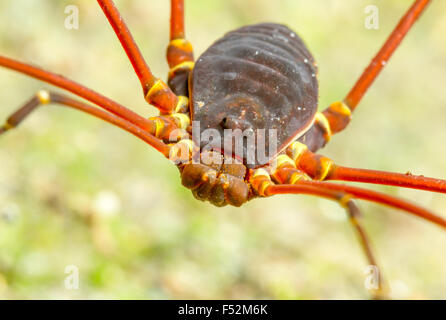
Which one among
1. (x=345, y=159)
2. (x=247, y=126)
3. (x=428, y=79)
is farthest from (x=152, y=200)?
(x=428, y=79)

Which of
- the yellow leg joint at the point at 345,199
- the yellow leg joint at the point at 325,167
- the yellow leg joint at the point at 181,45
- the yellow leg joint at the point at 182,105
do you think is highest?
the yellow leg joint at the point at 181,45

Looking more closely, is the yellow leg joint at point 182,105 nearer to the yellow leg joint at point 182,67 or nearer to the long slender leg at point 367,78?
the yellow leg joint at point 182,67

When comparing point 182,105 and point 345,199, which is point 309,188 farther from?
point 182,105

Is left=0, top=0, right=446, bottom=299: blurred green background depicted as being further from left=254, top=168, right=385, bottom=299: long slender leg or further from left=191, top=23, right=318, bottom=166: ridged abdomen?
left=191, top=23, right=318, bottom=166: ridged abdomen

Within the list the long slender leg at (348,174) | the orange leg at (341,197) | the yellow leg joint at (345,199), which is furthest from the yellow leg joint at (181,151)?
the yellow leg joint at (345,199)

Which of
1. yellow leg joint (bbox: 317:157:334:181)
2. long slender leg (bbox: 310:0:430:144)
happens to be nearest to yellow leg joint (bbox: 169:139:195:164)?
yellow leg joint (bbox: 317:157:334:181)

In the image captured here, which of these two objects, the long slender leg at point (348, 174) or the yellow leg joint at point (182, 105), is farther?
the yellow leg joint at point (182, 105)
